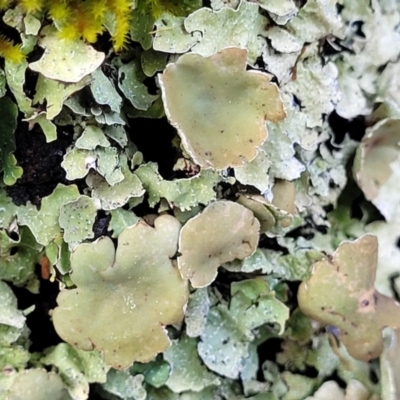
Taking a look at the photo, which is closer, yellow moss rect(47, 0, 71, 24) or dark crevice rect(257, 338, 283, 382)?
yellow moss rect(47, 0, 71, 24)

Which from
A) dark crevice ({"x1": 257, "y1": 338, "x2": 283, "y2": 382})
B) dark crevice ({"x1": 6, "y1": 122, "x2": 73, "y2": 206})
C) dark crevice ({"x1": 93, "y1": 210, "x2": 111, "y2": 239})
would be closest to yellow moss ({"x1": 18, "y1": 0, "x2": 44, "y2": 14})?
dark crevice ({"x1": 6, "y1": 122, "x2": 73, "y2": 206})

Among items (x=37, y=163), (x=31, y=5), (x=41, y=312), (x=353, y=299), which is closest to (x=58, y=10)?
(x=31, y=5)

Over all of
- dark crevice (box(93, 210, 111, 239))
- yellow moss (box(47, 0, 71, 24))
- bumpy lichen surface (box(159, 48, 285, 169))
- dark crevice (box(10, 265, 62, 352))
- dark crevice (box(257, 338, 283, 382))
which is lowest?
dark crevice (box(257, 338, 283, 382))

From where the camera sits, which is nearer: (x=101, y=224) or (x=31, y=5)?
(x=31, y=5)

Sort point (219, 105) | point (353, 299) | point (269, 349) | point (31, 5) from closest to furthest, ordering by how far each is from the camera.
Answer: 1. point (31, 5)
2. point (219, 105)
3. point (353, 299)
4. point (269, 349)

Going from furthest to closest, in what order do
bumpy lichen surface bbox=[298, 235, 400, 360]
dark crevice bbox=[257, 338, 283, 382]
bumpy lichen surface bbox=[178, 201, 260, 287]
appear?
dark crevice bbox=[257, 338, 283, 382] < bumpy lichen surface bbox=[298, 235, 400, 360] < bumpy lichen surface bbox=[178, 201, 260, 287]

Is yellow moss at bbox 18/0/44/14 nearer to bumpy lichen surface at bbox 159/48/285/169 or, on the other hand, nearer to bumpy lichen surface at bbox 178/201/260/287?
bumpy lichen surface at bbox 159/48/285/169

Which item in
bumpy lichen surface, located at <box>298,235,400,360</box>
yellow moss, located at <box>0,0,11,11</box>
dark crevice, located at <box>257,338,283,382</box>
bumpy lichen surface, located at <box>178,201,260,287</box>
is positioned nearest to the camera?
yellow moss, located at <box>0,0,11,11</box>

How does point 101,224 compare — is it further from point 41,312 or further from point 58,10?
point 58,10

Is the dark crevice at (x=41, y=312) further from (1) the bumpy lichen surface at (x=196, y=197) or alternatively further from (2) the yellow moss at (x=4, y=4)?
(2) the yellow moss at (x=4, y=4)

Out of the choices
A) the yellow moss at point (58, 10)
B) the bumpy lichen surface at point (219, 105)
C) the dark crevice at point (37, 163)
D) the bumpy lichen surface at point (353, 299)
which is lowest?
the bumpy lichen surface at point (353, 299)

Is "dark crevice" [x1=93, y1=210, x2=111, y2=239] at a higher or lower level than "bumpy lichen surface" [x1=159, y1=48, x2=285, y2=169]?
lower

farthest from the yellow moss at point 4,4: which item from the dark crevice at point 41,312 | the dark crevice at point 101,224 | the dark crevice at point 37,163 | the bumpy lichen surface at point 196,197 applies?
the dark crevice at point 41,312

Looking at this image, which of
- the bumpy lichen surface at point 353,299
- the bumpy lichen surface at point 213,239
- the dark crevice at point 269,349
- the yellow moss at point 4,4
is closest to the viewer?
the yellow moss at point 4,4
